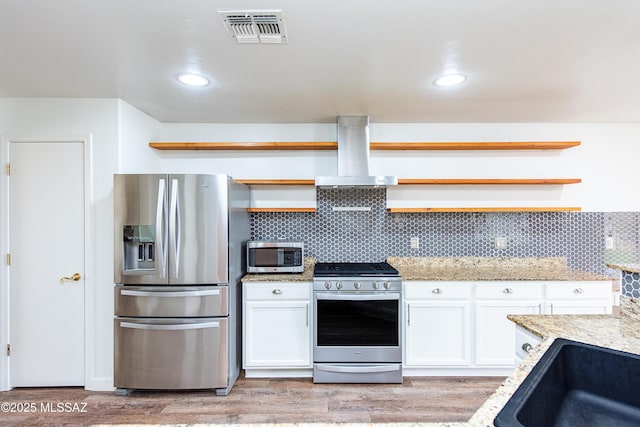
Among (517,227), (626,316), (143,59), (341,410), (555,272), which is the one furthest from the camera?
(517,227)

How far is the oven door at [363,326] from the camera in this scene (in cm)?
251

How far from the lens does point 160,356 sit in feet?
7.58

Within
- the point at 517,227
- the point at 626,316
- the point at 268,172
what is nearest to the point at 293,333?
the point at 268,172

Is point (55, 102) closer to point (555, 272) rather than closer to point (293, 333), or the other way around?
point (293, 333)

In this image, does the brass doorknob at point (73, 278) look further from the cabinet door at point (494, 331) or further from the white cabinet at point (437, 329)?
the cabinet door at point (494, 331)

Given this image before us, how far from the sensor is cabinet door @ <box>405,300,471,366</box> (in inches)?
101

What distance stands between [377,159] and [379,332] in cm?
166

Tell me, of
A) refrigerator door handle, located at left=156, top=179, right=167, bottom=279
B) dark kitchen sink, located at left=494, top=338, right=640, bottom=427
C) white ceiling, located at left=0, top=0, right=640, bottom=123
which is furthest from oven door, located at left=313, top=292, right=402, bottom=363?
white ceiling, located at left=0, top=0, right=640, bottom=123

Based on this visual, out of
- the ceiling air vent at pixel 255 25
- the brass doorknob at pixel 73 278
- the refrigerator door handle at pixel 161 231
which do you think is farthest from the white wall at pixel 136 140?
the ceiling air vent at pixel 255 25

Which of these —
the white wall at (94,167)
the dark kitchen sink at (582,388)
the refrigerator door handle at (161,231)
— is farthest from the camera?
the white wall at (94,167)

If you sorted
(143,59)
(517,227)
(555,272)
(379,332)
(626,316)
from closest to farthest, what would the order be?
(626,316) < (143,59) < (379,332) < (555,272) < (517,227)

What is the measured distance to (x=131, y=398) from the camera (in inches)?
91.4

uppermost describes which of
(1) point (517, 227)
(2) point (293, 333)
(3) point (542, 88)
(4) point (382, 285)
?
(3) point (542, 88)

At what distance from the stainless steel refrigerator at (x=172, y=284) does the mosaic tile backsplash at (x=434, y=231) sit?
0.84 m
